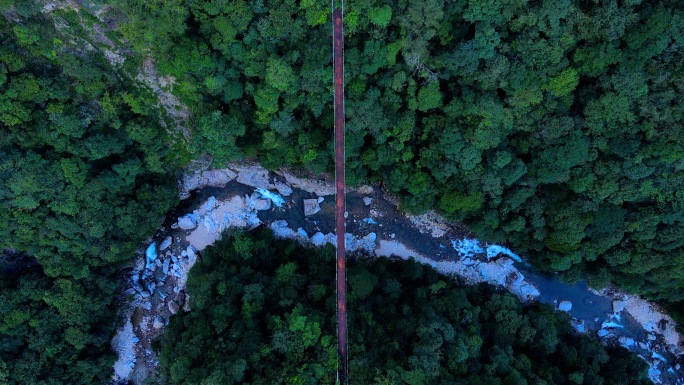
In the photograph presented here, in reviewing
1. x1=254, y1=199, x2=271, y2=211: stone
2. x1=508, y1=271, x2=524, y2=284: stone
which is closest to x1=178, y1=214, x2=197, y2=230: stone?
x1=254, y1=199, x2=271, y2=211: stone

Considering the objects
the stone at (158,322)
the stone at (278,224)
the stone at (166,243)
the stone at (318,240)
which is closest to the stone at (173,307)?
the stone at (158,322)

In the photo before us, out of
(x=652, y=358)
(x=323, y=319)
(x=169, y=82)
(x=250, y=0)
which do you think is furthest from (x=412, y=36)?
(x=652, y=358)

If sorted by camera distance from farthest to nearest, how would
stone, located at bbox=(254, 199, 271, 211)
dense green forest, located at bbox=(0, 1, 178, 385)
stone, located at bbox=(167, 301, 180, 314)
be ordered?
stone, located at bbox=(254, 199, 271, 211), stone, located at bbox=(167, 301, 180, 314), dense green forest, located at bbox=(0, 1, 178, 385)

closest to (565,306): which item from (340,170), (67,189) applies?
(340,170)

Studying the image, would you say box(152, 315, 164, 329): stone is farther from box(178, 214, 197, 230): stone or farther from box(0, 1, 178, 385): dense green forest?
box(178, 214, 197, 230): stone

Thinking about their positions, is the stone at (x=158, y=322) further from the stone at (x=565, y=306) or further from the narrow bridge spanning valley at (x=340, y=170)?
the stone at (x=565, y=306)

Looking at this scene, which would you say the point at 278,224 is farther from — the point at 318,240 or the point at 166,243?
the point at 166,243

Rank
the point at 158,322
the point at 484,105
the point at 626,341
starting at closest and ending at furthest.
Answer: the point at 484,105 → the point at 158,322 → the point at 626,341
